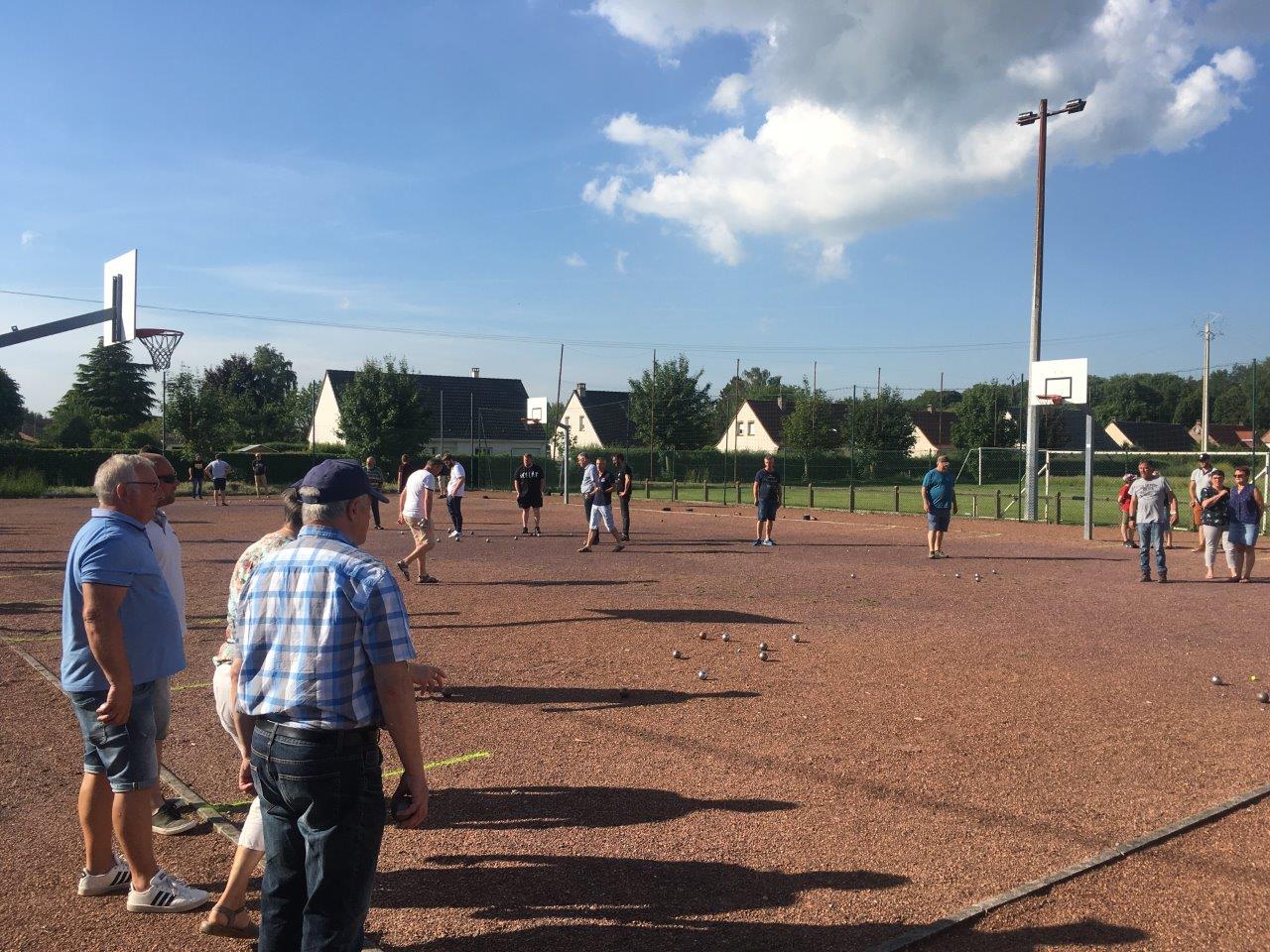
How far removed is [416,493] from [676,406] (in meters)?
45.5

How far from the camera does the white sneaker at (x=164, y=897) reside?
151 inches

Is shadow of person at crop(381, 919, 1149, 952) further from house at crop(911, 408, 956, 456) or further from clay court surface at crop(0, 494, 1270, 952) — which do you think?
house at crop(911, 408, 956, 456)

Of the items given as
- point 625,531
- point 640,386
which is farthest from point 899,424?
point 625,531

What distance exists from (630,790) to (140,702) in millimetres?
2567

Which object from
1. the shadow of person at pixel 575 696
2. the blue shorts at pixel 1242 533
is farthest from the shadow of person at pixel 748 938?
the blue shorts at pixel 1242 533

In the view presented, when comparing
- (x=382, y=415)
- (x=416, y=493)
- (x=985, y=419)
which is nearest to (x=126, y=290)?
(x=416, y=493)

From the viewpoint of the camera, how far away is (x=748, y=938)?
146 inches

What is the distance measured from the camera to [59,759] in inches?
228

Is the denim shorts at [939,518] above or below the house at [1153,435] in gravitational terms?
below

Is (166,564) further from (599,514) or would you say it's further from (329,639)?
(599,514)

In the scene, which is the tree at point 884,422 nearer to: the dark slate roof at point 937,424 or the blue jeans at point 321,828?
the dark slate roof at point 937,424

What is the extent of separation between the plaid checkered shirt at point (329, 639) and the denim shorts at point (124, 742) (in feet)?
4.21

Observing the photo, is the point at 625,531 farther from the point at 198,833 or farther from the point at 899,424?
the point at 899,424

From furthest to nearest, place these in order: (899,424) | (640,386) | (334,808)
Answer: (640,386) → (899,424) → (334,808)
